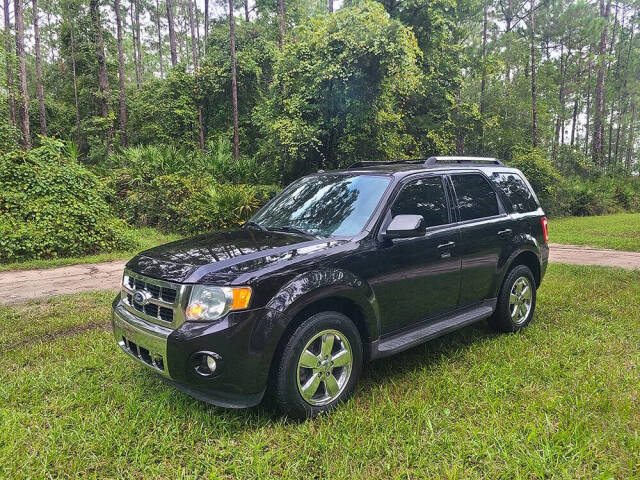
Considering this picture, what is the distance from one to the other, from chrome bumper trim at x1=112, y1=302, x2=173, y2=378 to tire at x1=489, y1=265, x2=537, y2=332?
11.1ft

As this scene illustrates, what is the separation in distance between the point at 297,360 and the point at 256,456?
0.61m

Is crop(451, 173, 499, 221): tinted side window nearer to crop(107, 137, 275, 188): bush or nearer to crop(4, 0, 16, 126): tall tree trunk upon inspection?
crop(107, 137, 275, 188): bush

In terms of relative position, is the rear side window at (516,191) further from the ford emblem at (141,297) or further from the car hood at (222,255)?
the ford emblem at (141,297)

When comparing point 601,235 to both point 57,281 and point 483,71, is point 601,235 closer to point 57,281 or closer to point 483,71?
point 483,71

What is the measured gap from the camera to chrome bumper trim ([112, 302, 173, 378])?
279 cm

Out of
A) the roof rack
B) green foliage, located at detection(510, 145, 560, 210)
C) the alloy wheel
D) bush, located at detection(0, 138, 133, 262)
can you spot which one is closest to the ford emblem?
the alloy wheel

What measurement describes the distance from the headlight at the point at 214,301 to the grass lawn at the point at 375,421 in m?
0.80

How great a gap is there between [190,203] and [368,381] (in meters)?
9.86

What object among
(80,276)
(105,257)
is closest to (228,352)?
(80,276)

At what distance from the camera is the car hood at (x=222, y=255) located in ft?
9.18

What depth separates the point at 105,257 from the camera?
9.47 m

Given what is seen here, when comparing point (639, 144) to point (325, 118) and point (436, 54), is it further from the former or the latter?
point (325, 118)

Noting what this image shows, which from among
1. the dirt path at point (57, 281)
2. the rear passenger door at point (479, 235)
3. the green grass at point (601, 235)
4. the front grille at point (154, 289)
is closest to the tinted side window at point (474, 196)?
the rear passenger door at point (479, 235)

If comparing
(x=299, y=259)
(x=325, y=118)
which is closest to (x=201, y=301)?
(x=299, y=259)
